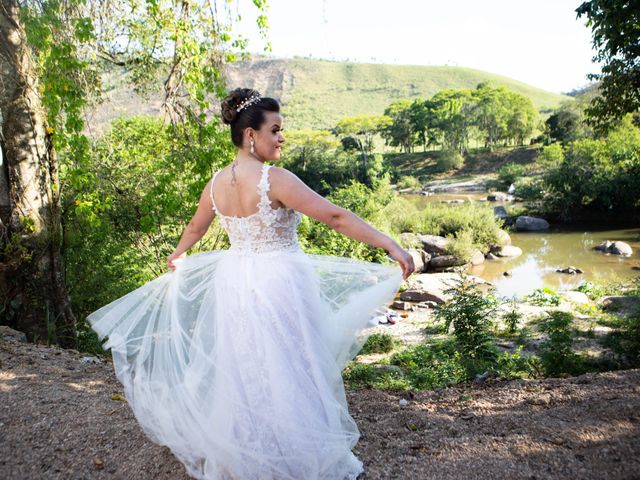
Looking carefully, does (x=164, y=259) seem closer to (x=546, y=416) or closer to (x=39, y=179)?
(x=39, y=179)

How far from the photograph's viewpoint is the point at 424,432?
3.59m

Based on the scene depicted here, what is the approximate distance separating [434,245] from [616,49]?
13219 millimetres

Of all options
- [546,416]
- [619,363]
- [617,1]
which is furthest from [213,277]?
[617,1]

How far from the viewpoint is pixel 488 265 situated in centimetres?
1933

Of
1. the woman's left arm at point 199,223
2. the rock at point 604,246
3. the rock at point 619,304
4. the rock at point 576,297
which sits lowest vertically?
the rock at point 604,246

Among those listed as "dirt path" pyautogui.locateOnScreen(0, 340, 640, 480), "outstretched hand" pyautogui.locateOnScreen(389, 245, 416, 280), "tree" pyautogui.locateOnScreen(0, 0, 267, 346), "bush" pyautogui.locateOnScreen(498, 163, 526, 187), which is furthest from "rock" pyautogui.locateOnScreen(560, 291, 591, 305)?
"bush" pyautogui.locateOnScreen(498, 163, 526, 187)

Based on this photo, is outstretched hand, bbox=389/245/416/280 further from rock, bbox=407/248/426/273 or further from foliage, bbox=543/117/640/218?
foliage, bbox=543/117/640/218

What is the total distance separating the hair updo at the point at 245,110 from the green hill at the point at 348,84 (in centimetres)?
9421

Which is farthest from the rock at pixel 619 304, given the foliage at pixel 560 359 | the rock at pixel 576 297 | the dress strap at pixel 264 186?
the dress strap at pixel 264 186

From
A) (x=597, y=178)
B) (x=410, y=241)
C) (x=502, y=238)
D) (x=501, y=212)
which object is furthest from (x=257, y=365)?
(x=501, y=212)

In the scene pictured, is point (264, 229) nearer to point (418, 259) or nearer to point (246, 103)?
point (246, 103)

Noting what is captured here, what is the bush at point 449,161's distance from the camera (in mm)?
52750

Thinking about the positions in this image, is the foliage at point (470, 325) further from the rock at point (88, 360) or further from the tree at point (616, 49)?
the rock at point (88, 360)

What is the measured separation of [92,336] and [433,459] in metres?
4.85
